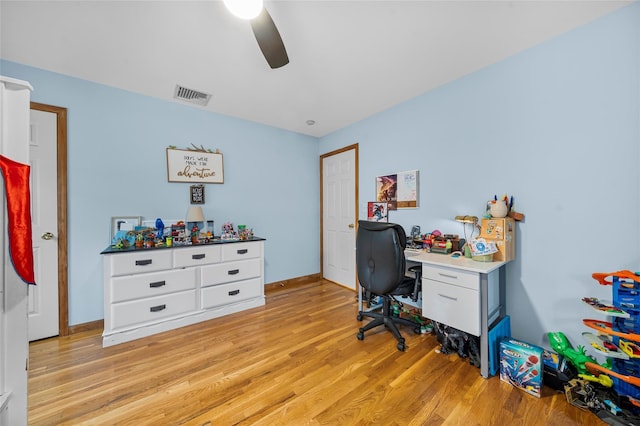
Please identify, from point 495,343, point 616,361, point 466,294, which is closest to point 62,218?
point 466,294

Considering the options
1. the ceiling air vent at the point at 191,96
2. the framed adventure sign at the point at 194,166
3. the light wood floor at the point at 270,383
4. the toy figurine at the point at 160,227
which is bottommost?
the light wood floor at the point at 270,383

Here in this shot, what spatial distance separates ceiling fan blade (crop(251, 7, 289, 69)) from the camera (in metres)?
1.22

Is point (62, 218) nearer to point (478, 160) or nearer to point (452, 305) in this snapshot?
point (452, 305)

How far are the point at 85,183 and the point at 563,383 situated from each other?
13.8 ft

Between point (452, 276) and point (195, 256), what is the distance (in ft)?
8.04

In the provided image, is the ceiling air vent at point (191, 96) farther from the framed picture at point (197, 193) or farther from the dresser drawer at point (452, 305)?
the dresser drawer at point (452, 305)

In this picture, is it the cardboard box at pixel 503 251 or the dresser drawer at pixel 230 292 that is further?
the dresser drawer at pixel 230 292

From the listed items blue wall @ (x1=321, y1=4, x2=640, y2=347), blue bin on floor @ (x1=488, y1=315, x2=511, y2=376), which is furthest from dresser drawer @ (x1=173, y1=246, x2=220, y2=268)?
blue bin on floor @ (x1=488, y1=315, x2=511, y2=376)

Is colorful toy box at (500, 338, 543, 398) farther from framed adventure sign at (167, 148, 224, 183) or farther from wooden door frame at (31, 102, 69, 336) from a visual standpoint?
wooden door frame at (31, 102, 69, 336)

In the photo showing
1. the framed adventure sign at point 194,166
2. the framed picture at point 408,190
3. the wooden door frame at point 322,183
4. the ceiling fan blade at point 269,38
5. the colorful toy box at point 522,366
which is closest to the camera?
the ceiling fan blade at point 269,38

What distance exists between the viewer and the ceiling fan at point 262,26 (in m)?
1.12

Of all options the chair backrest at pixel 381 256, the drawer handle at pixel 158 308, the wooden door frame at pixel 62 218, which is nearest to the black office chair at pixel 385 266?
the chair backrest at pixel 381 256

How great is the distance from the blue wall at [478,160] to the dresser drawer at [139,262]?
0.50m

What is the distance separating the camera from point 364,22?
158 centimetres
